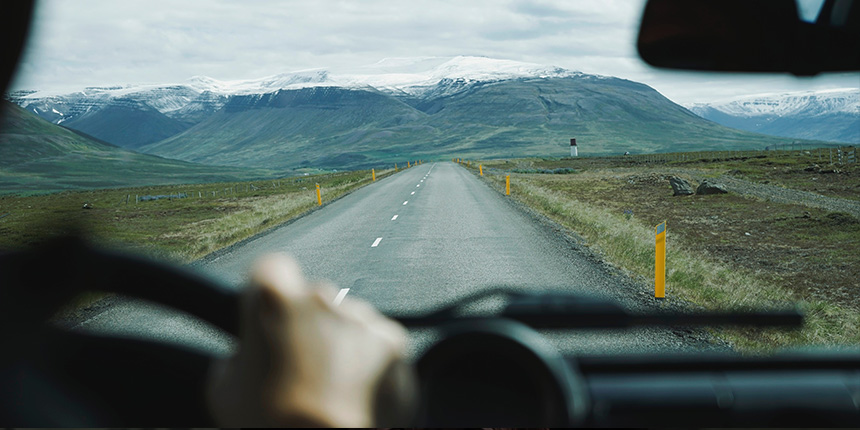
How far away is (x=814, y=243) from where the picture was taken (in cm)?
1597

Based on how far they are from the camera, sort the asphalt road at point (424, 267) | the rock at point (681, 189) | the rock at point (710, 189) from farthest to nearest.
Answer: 1. the rock at point (681, 189)
2. the rock at point (710, 189)
3. the asphalt road at point (424, 267)

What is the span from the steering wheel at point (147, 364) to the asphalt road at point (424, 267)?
198 centimetres

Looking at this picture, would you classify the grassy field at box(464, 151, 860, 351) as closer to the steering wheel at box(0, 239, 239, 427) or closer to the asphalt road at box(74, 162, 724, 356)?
the asphalt road at box(74, 162, 724, 356)

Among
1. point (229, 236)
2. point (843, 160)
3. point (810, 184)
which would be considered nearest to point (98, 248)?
point (229, 236)

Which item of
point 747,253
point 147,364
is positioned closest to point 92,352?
point 147,364

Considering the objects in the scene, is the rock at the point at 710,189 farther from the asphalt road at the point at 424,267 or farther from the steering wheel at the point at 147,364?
the steering wheel at the point at 147,364

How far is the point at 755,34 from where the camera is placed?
2.35 m

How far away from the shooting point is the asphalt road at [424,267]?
683cm

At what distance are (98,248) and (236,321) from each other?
0.36 metres

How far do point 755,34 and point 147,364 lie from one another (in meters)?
2.23

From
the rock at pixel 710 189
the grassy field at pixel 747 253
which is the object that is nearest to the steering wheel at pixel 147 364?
the grassy field at pixel 747 253

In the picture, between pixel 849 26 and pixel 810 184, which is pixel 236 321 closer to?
pixel 849 26

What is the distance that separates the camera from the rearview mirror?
2.17m

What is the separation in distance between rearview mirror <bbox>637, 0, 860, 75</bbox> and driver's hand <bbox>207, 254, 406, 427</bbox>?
170 centimetres
